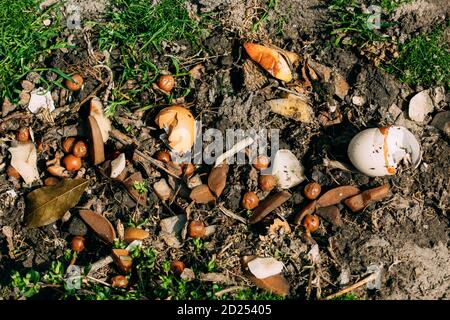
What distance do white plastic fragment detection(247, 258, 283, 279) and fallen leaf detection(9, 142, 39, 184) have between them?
57.7 inches

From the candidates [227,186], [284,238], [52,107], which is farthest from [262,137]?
[52,107]

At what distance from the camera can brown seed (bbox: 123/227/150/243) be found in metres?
3.53

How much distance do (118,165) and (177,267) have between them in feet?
2.36

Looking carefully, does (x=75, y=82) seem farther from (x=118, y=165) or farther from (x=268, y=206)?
(x=268, y=206)

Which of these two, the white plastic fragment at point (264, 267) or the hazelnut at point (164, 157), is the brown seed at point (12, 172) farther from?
the white plastic fragment at point (264, 267)

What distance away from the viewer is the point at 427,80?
12.8 feet

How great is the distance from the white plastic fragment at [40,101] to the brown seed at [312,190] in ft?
5.65

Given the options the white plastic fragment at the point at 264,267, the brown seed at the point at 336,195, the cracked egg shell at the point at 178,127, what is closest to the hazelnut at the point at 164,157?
the cracked egg shell at the point at 178,127

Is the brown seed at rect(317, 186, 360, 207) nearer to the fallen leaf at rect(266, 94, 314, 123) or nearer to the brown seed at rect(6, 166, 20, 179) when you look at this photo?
the fallen leaf at rect(266, 94, 314, 123)

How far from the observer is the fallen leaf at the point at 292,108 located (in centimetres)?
382

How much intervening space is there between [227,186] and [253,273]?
567 millimetres

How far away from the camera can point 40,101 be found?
3.88 m
